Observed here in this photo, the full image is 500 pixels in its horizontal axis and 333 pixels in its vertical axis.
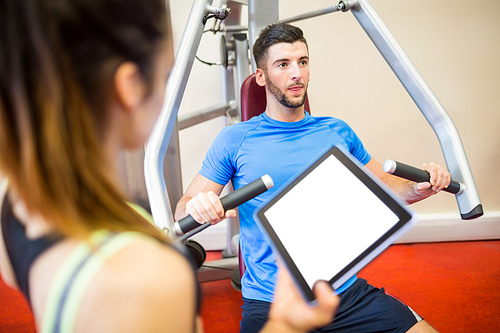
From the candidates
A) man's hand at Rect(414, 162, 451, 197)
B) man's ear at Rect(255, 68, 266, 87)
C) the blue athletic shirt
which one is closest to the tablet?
man's hand at Rect(414, 162, 451, 197)

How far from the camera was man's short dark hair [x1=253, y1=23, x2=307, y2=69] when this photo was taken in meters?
1.30

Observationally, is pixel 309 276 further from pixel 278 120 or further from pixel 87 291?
pixel 278 120

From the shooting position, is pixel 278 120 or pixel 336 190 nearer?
pixel 336 190

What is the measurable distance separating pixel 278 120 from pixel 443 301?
1285 mm

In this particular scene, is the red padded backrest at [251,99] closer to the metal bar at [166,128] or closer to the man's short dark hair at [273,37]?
the man's short dark hair at [273,37]

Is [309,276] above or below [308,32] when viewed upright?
below

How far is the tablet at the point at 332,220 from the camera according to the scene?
0.56 metres

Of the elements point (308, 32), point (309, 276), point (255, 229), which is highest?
point (308, 32)

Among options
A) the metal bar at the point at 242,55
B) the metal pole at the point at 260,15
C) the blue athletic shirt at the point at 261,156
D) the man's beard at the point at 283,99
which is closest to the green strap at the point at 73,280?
the blue athletic shirt at the point at 261,156

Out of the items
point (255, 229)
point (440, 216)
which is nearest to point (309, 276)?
point (255, 229)

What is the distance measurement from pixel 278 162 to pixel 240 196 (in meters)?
0.46

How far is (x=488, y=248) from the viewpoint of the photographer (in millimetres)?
2193

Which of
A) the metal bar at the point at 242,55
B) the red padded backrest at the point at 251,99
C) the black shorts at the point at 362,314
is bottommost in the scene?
the black shorts at the point at 362,314

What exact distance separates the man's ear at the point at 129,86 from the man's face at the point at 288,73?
955mm
